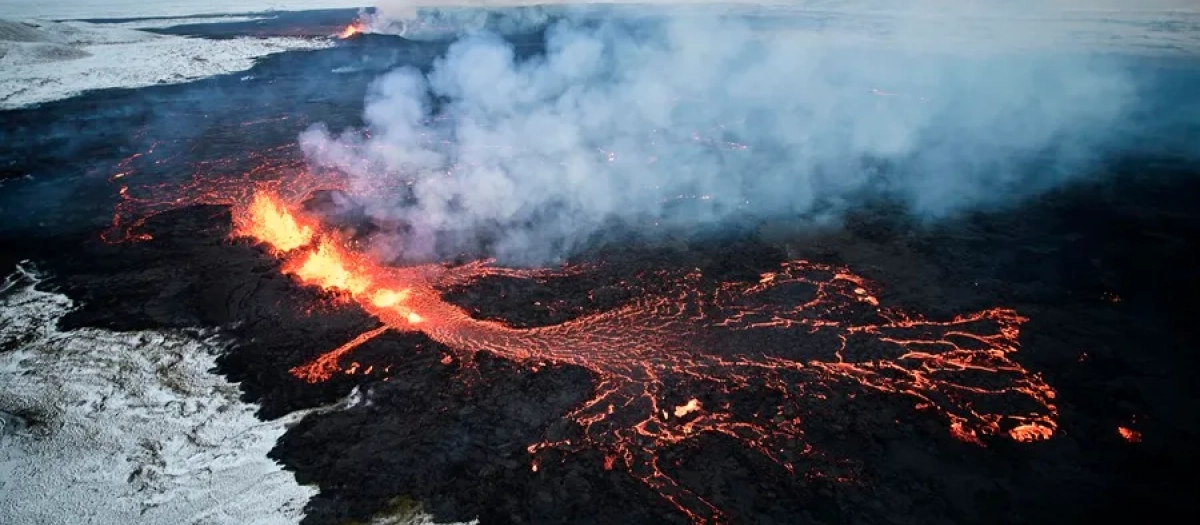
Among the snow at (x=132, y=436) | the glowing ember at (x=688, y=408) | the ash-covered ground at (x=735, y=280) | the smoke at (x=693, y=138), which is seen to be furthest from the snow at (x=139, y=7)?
the glowing ember at (x=688, y=408)

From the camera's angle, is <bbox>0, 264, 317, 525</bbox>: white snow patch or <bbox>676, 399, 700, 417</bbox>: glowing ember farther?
<bbox>676, 399, 700, 417</bbox>: glowing ember

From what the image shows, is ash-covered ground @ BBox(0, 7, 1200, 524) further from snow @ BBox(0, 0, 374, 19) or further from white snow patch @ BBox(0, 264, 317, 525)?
snow @ BBox(0, 0, 374, 19)

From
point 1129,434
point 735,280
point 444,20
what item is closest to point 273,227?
point 735,280

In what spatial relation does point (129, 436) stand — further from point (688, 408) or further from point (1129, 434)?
point (1129, 434)

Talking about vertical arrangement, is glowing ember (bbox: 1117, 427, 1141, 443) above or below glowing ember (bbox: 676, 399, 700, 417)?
below

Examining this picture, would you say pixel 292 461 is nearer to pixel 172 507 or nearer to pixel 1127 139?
pixel 172 507

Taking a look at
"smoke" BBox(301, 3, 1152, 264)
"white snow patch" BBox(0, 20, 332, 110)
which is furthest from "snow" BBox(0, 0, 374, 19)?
"smoke" BBox(301, 3, 1152, 264)

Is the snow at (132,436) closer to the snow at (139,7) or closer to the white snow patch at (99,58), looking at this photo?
the white snow patch at (99,58)
